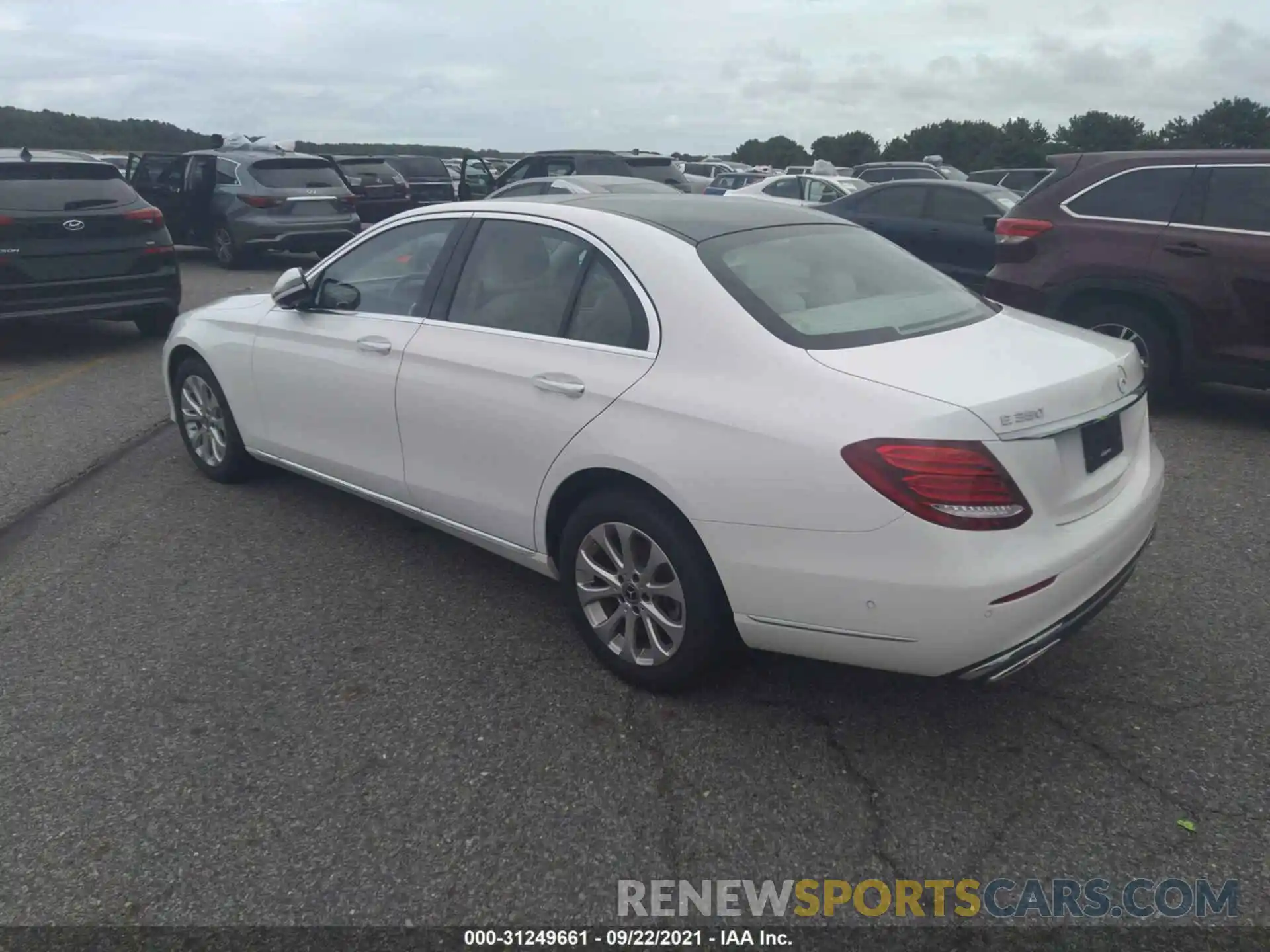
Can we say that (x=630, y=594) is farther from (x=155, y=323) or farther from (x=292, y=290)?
(x=155, y=323)

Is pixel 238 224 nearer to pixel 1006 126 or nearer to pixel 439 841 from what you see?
pixel 439 841

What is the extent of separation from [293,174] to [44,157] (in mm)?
5972

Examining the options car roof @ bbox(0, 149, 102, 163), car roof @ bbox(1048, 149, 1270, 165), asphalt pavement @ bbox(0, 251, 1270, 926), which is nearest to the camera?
asphalt pavement @ bbox(0, 251, 1270, 926)

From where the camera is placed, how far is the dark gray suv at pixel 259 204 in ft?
47.2

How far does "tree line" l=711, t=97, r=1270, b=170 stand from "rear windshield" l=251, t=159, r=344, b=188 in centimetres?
2459

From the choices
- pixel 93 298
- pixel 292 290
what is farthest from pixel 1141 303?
pixel 93 298

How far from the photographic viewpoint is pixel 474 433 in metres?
3.77

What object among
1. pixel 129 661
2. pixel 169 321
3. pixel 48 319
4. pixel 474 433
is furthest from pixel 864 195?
pixel 129 661

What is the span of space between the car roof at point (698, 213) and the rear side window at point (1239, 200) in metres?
3.59

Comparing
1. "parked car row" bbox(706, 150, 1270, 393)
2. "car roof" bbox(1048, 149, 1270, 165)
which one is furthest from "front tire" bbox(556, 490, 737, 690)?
"car roof" bbox(1048, 149, 1270, 165)

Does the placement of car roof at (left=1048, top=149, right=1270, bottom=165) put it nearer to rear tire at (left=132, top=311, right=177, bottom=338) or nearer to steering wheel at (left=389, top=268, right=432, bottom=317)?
steering wheel at (left=389, top=268, right=432, bottom=317)

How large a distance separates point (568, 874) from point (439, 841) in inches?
14.8

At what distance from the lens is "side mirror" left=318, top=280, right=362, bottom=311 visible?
4.49 meters

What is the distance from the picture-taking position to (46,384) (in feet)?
26.4
